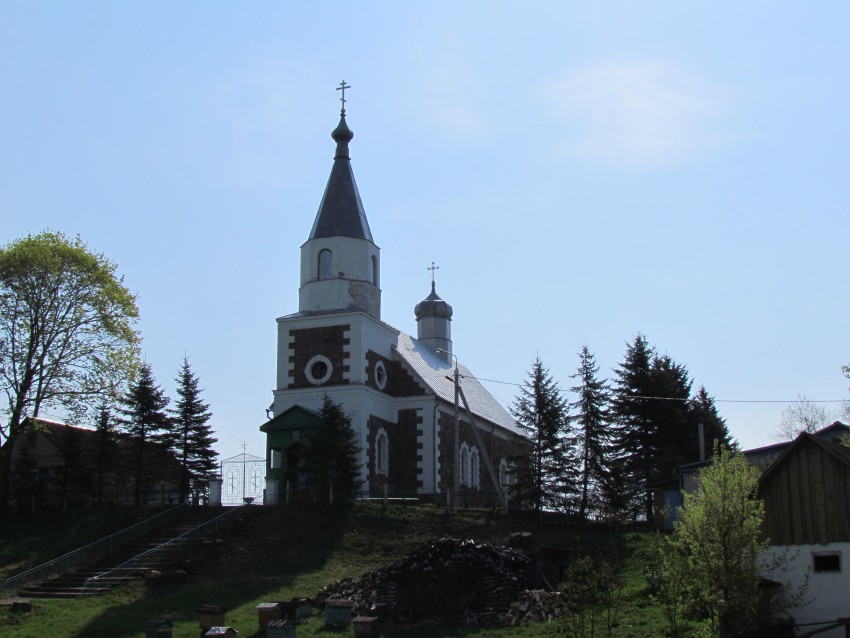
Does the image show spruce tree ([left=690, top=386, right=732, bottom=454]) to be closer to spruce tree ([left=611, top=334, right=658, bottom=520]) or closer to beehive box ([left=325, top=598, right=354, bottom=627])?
spruce tree ([left=611, top=334, right=658, bottom=520])

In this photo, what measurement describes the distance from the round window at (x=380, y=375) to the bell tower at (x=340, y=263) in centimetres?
206

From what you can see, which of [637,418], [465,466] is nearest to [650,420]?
[637,418]

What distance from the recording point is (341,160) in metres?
46.7

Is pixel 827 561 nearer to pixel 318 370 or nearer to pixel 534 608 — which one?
pixel 534 608

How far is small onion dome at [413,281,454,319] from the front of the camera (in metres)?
59.3

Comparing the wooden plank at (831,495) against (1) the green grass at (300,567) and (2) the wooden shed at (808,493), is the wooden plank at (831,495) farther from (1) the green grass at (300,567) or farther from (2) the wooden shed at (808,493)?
(1) the green grass at (300,567)

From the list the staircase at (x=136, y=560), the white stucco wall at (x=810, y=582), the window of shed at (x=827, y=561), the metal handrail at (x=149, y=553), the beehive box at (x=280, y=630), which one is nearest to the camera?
the beehive box at (x=280, y=630)

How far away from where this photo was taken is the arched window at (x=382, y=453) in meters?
42.5

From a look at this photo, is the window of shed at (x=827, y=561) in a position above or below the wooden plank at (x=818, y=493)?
below

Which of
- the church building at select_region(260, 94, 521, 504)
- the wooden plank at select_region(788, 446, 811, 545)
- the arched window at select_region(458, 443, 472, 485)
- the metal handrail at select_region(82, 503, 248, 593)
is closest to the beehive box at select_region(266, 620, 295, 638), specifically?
the metal handrail at select_region(82, 503, 248, 593)

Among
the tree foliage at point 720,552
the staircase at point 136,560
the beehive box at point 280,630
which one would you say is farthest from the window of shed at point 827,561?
the staircase at point 136,560

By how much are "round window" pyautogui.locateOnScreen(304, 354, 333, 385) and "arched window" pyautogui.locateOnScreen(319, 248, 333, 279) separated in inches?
138

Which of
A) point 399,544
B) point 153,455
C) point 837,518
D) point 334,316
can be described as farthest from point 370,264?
point 837,518

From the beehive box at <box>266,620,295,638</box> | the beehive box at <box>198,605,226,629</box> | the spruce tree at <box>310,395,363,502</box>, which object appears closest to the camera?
the beehive box at <box>266,620,295,638</box>
